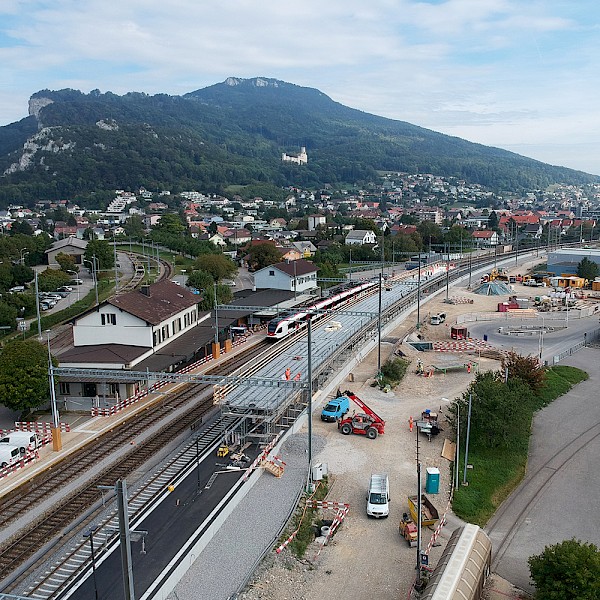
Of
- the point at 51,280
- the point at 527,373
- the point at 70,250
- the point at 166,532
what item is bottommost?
the point at 527,373

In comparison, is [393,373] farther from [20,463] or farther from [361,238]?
[361,238]

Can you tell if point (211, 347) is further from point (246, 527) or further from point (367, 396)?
point (246, 527)

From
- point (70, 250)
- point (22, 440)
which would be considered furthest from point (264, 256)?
point (22, 440)

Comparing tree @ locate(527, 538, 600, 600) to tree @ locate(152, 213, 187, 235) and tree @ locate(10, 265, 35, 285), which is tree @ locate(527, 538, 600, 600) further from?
tree @ locate(152, 213, 187, 235)

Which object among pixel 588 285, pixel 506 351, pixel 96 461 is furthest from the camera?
pixel 588 285

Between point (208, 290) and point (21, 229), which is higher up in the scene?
point (21, 229)

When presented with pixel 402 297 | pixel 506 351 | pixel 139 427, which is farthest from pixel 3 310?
pixel 506 351
